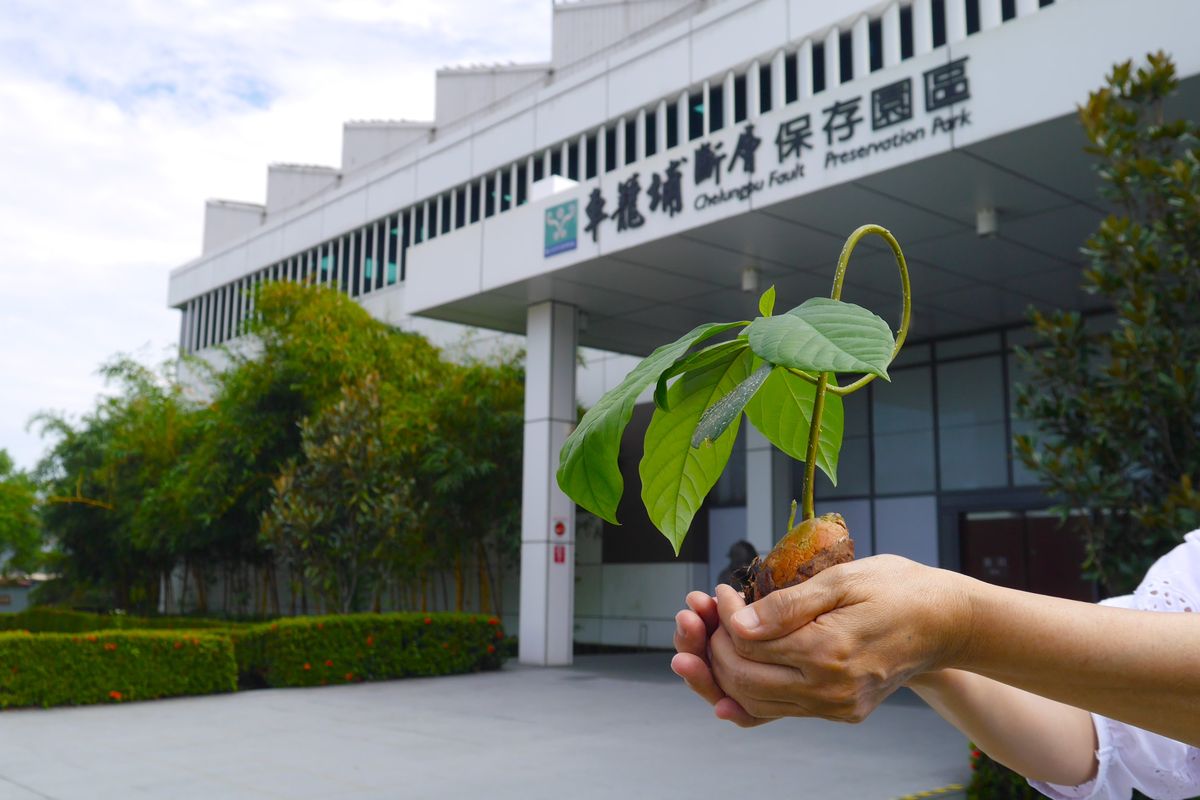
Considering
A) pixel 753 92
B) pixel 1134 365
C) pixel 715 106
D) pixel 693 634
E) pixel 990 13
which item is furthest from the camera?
pixel 715 106

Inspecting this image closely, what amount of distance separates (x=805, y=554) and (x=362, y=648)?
508 inches

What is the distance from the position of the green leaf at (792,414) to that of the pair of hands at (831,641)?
6.1 inches

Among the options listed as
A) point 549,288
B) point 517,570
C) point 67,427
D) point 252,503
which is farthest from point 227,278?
point 549,288

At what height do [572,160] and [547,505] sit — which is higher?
[572,160]

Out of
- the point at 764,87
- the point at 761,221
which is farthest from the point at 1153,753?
the point at 764,87

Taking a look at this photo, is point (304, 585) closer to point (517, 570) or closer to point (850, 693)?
point (517, 570)

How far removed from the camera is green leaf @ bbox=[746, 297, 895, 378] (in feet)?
2.42

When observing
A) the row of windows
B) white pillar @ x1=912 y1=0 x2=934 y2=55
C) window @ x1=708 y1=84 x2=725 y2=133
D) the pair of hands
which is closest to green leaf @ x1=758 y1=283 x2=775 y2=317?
the pair of hands

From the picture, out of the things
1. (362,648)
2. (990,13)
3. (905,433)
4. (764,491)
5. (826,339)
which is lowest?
(362,648)

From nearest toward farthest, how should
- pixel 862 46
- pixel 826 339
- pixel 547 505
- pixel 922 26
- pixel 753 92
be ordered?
pixel 826 339
pixel 922 26
pixel 862 46
pixel 547 505
pixel 753 92

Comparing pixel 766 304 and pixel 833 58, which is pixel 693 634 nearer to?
pixel 766 304

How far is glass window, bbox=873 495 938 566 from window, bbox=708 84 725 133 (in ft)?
20.1

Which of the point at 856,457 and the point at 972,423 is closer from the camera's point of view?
the point at 972,423

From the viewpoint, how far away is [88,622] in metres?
17.7
